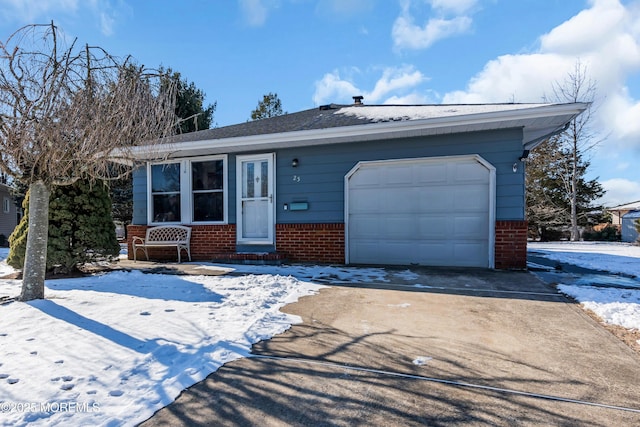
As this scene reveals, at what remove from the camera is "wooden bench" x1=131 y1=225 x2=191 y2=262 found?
758cm

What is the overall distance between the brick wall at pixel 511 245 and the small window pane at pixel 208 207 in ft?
18.5

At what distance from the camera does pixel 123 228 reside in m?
19.0

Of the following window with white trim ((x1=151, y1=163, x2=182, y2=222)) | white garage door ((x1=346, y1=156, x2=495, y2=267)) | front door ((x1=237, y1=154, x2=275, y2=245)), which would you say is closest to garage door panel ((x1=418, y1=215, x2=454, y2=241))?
white garage door ((x1=346, y1=156, x2=495, y2=267))

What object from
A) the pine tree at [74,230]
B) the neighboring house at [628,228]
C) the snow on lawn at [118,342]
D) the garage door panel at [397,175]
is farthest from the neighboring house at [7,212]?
the neighboring house at [628,228]

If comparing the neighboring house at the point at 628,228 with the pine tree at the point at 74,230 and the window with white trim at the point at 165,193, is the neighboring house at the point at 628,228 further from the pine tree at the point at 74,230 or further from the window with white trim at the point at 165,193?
the pine tree at the point at 74,230

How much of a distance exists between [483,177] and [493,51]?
6.59 meters

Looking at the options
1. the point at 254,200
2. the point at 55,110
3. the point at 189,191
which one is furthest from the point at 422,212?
the point at 55,110

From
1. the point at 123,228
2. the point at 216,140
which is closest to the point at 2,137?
the point at 216,140

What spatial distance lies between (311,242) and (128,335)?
461cm

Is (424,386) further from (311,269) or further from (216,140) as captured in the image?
(216,140)

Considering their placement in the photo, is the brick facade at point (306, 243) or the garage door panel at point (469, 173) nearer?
the brick facade at point (306, 243)

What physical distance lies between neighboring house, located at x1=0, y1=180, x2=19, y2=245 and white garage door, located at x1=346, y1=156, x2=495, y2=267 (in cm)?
2107

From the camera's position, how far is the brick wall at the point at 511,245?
231 inches

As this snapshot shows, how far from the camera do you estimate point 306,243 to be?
23.3 ft
